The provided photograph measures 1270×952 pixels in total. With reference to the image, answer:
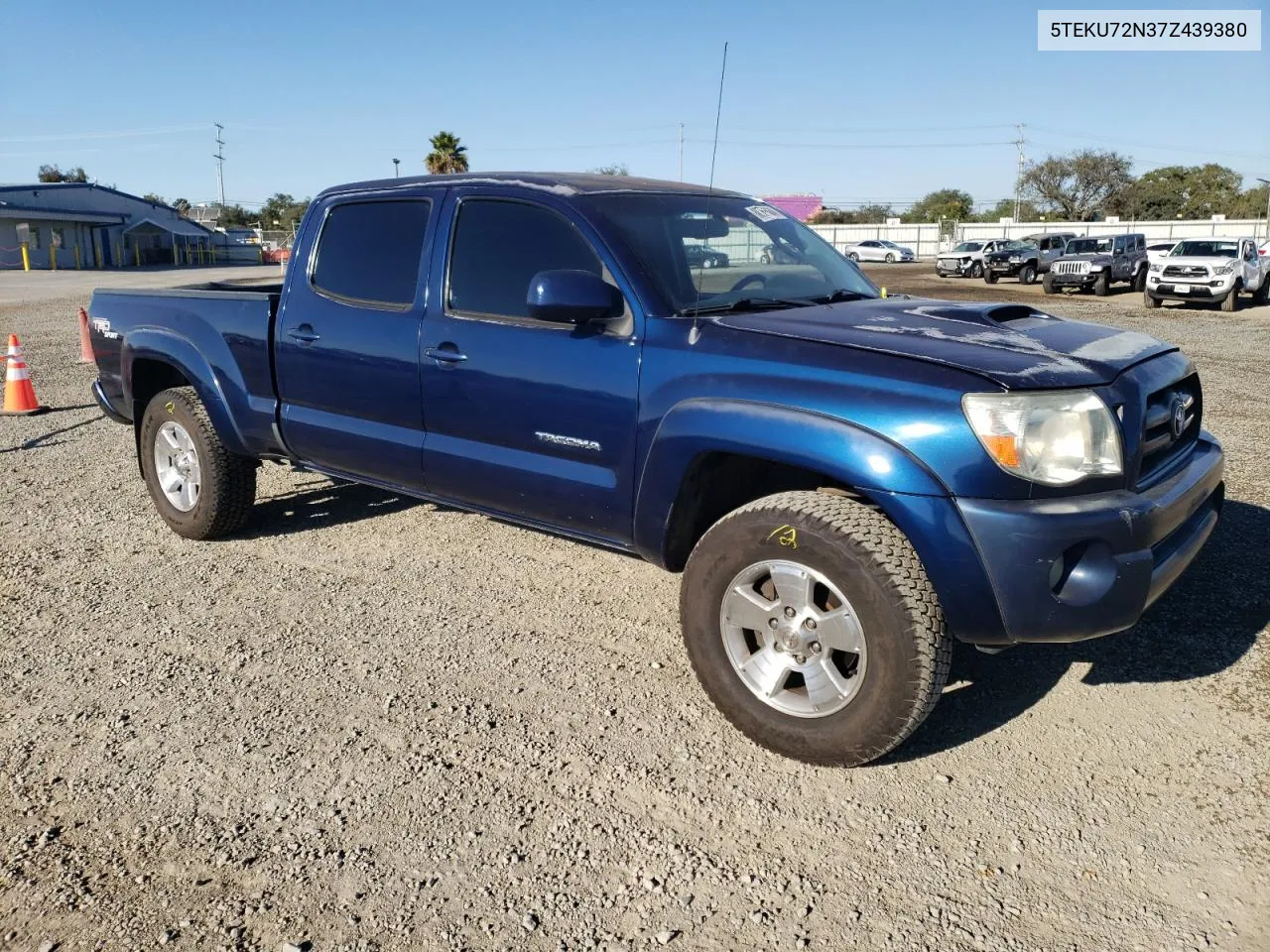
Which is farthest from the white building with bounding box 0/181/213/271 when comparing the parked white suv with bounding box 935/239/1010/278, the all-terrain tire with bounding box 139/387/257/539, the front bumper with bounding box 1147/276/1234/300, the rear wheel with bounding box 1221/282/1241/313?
the all-terrain tire with bounding box 139/387/257/539

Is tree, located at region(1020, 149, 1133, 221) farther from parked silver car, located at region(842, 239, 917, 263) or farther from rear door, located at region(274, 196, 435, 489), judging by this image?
rear door, located at region(274, 196, 435, 489)

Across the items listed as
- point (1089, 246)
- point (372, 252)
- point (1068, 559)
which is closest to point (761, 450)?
point (1068, 559)

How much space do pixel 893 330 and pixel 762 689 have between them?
1.27 meters

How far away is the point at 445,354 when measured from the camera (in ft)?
13.4

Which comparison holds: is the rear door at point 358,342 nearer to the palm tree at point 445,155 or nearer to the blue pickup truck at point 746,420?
the blue pickup truck at point 746,420

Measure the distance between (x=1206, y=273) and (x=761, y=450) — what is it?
878 inches

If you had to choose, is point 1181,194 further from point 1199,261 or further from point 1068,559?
point 1068,559

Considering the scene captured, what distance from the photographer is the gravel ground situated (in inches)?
99.7

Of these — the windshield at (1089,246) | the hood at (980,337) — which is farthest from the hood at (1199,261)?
the hood at (980,337)

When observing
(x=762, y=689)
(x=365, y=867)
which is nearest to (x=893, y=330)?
(x=762, y=689)

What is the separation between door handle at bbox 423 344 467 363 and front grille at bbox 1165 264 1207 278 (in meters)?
22.1

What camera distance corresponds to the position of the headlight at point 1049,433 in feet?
9.30

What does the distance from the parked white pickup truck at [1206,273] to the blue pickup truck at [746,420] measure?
20.5 metres

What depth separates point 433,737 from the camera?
11.1 ft
